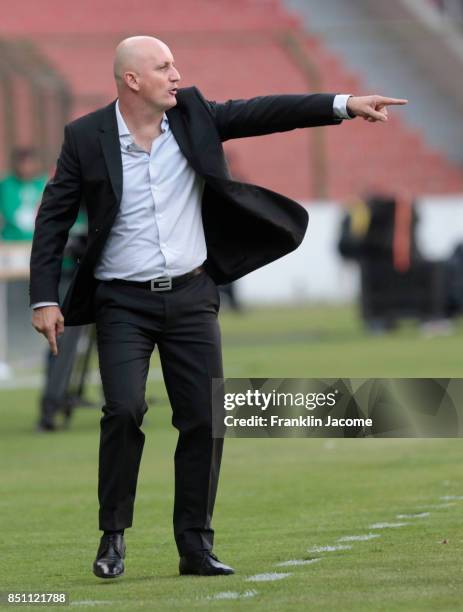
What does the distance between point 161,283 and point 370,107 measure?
1.03 meters

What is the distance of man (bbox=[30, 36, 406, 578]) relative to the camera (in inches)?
256

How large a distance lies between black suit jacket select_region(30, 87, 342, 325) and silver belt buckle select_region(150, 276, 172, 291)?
24 cm

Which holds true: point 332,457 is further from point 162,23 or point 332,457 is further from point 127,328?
point 162,23

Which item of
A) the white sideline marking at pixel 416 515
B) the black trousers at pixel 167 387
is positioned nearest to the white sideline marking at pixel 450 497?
the white sideline marking at pixel 416 515

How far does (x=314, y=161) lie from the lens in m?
31.5

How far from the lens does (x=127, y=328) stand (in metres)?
6.56

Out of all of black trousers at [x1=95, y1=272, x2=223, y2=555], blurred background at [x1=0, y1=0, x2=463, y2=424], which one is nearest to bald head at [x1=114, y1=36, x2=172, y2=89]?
black trousers at [x1=95, y1=272, x2=223, y2=555]

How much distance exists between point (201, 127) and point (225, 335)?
18.6 m

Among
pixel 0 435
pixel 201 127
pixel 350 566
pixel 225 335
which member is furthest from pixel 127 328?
pixel 225 335

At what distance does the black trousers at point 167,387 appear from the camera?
6.51 meters

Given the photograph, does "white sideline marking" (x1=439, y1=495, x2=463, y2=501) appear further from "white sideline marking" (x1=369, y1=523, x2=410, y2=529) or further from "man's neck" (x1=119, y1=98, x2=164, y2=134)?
"man's neck" (x1=119, y1=98, x2=164, y2=134)

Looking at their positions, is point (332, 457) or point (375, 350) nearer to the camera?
point (332, 457)

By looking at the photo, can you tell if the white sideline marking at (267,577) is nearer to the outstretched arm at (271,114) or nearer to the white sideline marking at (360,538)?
the white sideline marking at (360,538)

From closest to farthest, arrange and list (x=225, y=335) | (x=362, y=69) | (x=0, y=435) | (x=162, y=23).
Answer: (x=0, y=435), (x=225, y=335), (x=362, y=69), (x=162, y=23)
